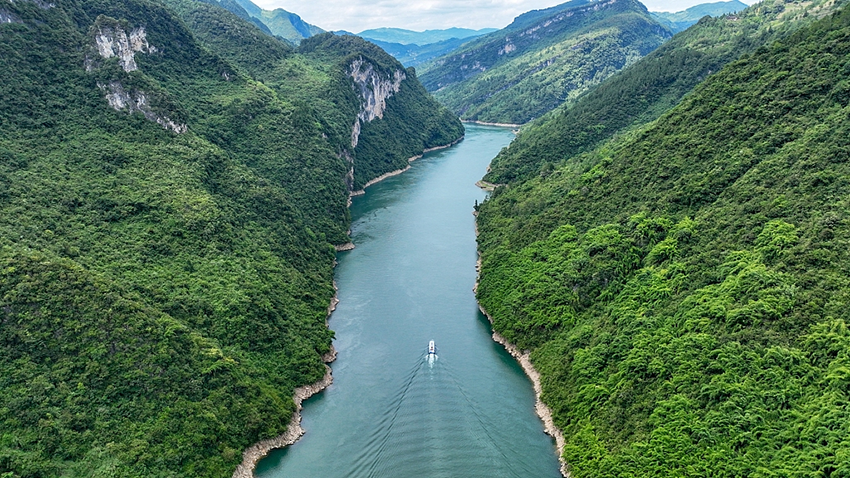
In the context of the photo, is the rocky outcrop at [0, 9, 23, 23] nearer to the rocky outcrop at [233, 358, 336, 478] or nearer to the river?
the river

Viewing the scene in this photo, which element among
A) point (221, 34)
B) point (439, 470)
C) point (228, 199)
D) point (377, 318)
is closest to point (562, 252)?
point (377, 318)

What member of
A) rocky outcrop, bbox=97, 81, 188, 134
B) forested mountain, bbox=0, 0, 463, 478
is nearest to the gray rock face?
forested mountain, bbox=0, 0, 463, 478

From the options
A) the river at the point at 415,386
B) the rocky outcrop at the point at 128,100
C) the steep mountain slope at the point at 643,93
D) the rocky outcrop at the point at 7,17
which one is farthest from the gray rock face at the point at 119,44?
the steep mountain slope at the point at 643,93

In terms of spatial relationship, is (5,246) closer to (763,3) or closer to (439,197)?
(439,197)

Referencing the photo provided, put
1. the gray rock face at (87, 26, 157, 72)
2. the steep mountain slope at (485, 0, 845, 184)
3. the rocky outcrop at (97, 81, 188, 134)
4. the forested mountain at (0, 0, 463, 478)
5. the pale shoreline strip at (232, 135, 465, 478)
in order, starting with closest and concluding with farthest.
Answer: the forested mountain at (0, 0, 463, 478), the pale shoreline strip at (232, 135, 465, 478), the rocky outcrop at (97, 81, 188, 134), the gray rock face at (87, 26, 157, 72), the steep mountain slope at (485, 0, 845, 184)

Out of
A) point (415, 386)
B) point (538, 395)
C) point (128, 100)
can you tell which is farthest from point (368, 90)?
point (538, 395)
